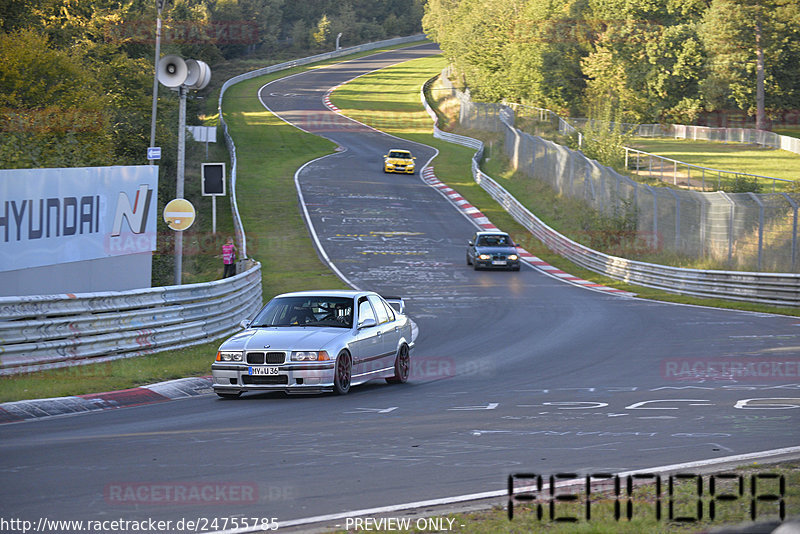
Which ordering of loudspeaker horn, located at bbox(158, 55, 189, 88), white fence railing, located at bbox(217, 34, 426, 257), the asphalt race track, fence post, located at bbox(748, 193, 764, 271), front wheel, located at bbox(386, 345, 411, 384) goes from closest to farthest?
the asphalt race track < front wheel, located at bbox(386, 345, 411, 384) < loudspeaker horn, located at bbox(158, 55, 189, 88) < fence post, located at bbox(748, 193, 764, 271) < white fence railing, located at bbox(217, 34, 426, 257)

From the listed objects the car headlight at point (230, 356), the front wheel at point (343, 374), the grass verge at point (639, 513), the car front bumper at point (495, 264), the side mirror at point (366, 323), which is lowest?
the car front bumper at point (495, 264)

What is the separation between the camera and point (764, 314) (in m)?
25.6

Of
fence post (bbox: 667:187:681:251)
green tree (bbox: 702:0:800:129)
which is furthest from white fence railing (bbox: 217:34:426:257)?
green tree (bbox: 702:0:800:129)

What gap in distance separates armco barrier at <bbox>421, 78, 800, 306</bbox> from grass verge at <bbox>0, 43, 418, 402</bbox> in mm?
10368

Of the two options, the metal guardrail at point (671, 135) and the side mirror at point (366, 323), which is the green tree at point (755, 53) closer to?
the metal guardrail at point (671, 135)

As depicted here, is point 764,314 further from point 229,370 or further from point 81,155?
point 81,155

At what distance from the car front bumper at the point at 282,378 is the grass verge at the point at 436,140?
703 inches

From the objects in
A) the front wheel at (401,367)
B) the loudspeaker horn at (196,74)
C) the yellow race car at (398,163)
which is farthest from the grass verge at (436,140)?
the loudspeaker horn at (196,74)

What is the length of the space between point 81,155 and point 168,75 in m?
12.4

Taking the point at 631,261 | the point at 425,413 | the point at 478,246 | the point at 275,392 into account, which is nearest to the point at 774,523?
the point at 425,413

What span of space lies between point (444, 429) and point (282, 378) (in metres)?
3.14

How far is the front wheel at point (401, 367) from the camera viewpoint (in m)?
14.5

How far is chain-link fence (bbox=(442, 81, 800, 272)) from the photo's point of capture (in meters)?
27.4

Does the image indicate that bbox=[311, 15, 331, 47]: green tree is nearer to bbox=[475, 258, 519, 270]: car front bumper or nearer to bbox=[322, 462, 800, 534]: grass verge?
bbox=[475, 258, 519, 270]: car front bumper
